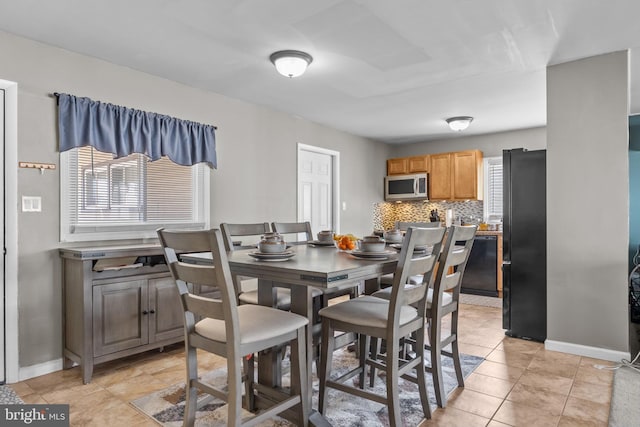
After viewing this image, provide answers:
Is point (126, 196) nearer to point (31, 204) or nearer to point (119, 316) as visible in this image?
point (31, 204)

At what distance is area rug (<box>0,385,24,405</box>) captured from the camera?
2.38 m

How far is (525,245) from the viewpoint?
142 inches

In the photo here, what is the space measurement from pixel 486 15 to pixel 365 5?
2.59 feet

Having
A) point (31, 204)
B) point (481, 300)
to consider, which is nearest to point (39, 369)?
point (31, 204)

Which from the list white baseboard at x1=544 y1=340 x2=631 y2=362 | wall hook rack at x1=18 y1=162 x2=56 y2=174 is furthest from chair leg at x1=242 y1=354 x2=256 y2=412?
white baseboard at x1=544 y1=340 x2=631 y2=362

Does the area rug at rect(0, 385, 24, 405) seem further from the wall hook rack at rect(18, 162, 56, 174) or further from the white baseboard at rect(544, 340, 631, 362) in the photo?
the white baseboard at rect(544, 340, 631, 362)

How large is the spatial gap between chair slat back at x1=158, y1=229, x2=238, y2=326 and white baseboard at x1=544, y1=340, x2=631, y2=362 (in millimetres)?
2888

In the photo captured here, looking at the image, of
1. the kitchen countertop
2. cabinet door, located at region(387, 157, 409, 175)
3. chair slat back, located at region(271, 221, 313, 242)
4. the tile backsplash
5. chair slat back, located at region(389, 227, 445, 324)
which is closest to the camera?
chair slat back, located at region(389, 227, 445, 324)

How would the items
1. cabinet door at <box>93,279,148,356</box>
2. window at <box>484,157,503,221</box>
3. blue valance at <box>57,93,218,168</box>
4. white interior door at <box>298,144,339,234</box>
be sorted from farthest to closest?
window at <box>484,157,503,221</box>
white interior door at <box>298,144,339,234</box>
blue valance at <box>57,93,218,168</box>
cabinet door at <box>93,279,148,356</box>

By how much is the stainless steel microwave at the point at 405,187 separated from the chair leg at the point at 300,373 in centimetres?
485

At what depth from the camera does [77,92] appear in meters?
3.02

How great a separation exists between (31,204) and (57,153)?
41 cm

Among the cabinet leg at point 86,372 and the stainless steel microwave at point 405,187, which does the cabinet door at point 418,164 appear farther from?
the cabinet leg at point 86,372

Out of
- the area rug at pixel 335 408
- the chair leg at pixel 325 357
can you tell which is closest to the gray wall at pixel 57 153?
the area rug at pixel 335 408
